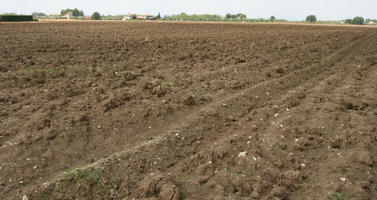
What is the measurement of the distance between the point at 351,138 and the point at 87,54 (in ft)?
33.3

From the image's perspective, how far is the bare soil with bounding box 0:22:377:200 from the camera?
12.2 feet

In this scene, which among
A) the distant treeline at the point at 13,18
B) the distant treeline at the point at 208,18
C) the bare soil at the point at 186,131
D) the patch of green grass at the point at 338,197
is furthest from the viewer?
the distant treeline at the point at 208,18

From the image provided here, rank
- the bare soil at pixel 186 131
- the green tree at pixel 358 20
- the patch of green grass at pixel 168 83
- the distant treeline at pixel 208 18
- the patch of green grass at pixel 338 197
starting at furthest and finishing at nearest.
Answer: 1. the green tree at pixel 358 20
2. the distant treeline at pixel 208 18
3. the patch of green grass at pixel 168 83
4. the bare soil at pixel 186 131
5. the patch of green grass at pixel 338 197

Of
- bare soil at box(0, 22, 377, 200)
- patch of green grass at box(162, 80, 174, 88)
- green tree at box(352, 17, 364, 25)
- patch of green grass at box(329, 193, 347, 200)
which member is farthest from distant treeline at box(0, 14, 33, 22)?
green tree at box(352, 17, 364, 25)

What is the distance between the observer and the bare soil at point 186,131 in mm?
3730

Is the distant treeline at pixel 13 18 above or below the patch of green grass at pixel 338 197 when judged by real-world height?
above

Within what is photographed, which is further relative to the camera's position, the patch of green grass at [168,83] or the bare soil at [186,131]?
the patch of green grass at [168,83]

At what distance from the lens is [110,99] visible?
6242mm

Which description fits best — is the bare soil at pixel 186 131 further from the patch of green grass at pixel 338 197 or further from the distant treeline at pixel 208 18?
the distant treeline at pixel 208 18

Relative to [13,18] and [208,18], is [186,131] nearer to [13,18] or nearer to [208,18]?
[13,18]

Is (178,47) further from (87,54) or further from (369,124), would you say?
(369,124)

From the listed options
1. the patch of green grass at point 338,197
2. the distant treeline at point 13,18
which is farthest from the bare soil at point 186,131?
the distant treeline at point 13,18

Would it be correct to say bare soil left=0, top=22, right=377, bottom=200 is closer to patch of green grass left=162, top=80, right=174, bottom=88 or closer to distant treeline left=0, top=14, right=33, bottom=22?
patch of green grass left=162, top=80, right=174, bottom=88

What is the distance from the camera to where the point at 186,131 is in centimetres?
522
